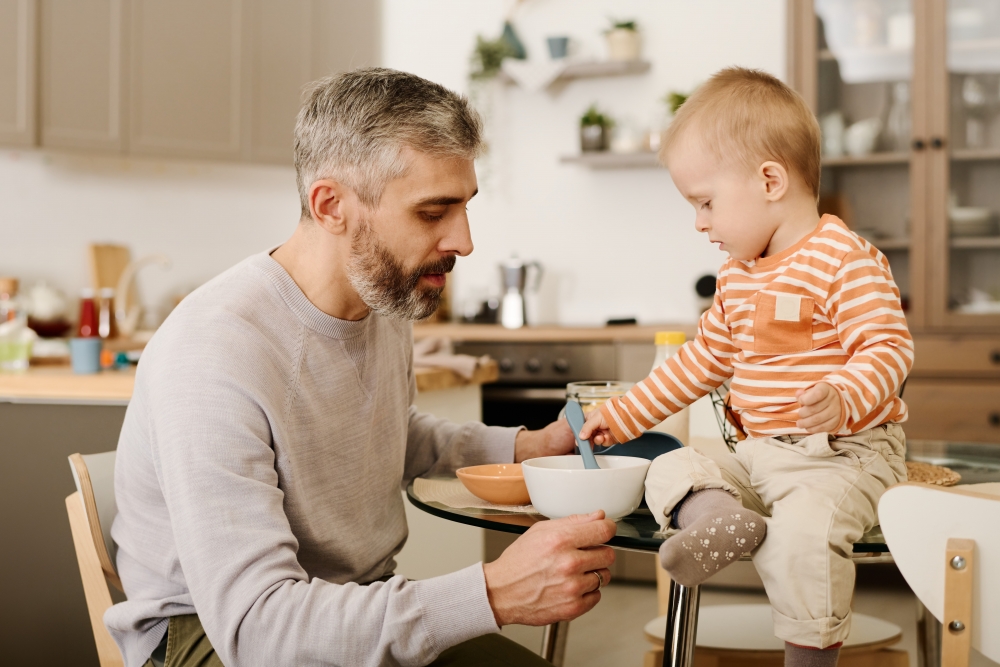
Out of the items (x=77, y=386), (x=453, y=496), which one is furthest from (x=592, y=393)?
(x=77, y=386)

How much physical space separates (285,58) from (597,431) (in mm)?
3107

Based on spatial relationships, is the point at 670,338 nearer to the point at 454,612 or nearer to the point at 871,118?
the point at 454,612

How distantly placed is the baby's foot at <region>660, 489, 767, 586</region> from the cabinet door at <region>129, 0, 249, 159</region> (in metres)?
3.20

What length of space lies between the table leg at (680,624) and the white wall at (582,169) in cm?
281

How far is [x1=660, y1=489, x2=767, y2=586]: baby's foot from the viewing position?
898 mm

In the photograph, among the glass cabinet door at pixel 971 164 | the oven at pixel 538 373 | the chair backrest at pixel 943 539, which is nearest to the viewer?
the chair backrest at pixel 943 539

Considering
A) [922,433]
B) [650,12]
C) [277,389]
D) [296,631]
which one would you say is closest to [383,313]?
[277,389]

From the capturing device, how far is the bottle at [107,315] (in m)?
3.54

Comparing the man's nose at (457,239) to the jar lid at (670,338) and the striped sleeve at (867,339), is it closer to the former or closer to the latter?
the jar lid at (670,338)

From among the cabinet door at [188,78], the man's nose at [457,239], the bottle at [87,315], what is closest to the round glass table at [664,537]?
the man's nose at [457,239]

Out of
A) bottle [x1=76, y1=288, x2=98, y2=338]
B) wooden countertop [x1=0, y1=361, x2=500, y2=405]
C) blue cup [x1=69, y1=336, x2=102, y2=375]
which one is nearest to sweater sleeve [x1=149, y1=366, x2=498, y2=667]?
wooden countertop [x1=0, y1=361, x2=500, y2=405]

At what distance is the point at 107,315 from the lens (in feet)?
11.8

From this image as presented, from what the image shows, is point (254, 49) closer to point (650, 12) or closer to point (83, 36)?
point (83, 36)

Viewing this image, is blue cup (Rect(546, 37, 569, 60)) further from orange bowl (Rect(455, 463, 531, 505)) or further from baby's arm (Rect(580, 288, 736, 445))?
orange bowl (Rect(455, 463, 531, 505))
